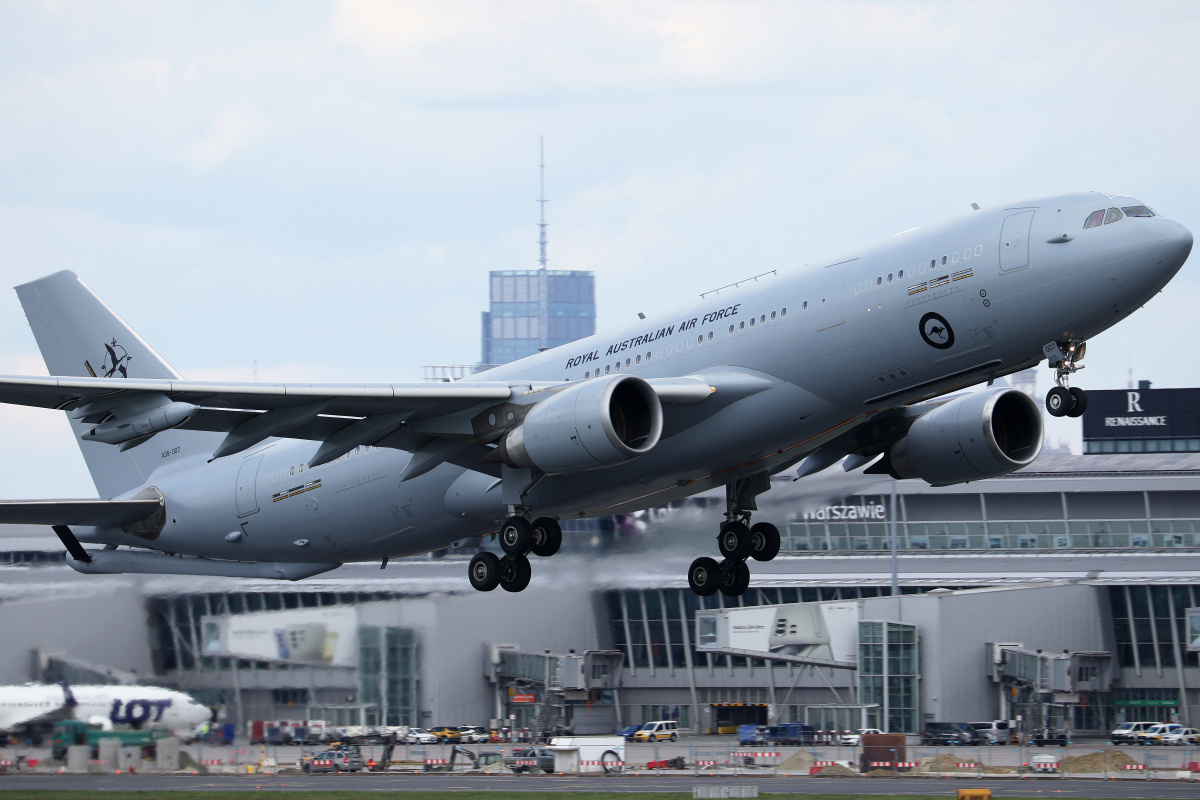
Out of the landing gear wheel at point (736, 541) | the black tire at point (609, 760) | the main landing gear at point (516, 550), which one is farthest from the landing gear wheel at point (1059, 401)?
the black tire at point (609, 760)

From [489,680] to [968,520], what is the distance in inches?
1279

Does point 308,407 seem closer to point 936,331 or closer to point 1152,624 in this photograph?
point 936,331

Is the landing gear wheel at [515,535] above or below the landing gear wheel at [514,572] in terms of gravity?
above

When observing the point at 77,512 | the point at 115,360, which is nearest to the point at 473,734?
the point at 115,360

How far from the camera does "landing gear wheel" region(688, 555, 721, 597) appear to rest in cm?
3228

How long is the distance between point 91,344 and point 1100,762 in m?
31.2

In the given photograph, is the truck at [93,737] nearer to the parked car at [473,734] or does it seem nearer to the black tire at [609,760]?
the black tire at [609,760]

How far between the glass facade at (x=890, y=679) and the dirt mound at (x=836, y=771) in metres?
13.8

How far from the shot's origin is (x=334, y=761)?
45.8m

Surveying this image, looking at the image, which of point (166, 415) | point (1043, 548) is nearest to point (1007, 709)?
point (1043, 548)

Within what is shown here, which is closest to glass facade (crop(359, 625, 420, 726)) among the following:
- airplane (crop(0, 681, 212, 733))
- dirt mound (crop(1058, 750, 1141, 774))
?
airplane (crop(0, 681, 212, 733))

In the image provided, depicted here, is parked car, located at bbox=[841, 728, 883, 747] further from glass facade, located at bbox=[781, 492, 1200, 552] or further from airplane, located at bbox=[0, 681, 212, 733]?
airplane, located at bbox=[0, 681, 212, 733]

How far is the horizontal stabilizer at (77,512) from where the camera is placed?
31.0 metres

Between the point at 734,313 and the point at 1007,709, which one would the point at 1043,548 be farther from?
the point at 734,313
